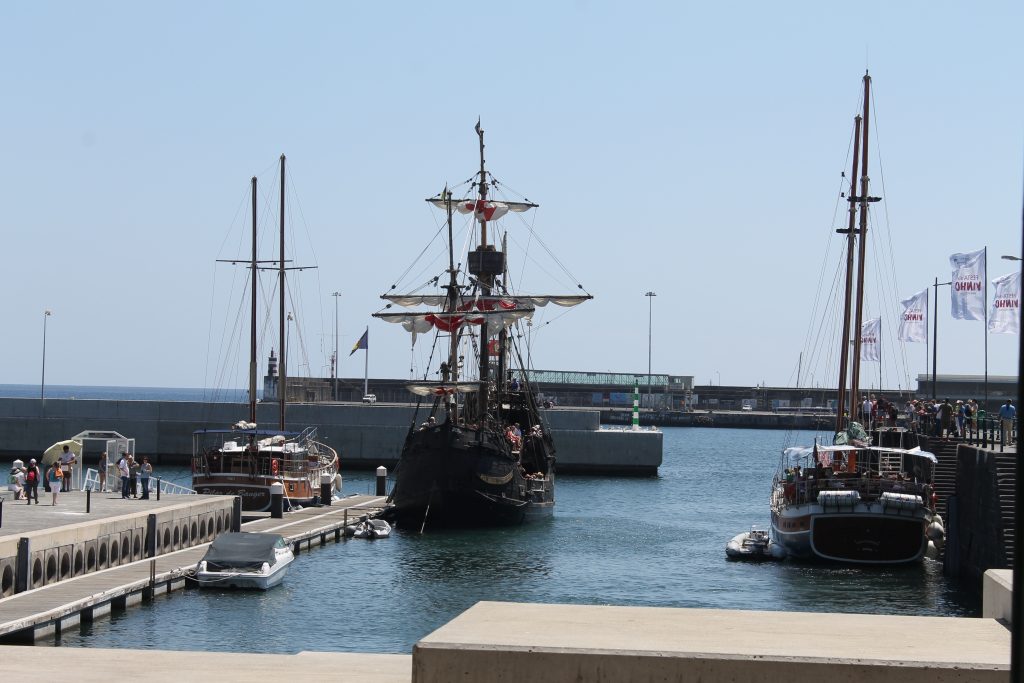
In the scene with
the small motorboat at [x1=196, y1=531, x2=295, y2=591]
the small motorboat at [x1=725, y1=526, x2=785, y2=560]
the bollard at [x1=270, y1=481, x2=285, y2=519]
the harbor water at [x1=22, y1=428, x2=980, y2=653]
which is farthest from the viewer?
the bollard at [x1=270, y1=481, x2=285, y2=519]

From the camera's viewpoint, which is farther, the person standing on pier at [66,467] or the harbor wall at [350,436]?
the harbor wall at [350,436]

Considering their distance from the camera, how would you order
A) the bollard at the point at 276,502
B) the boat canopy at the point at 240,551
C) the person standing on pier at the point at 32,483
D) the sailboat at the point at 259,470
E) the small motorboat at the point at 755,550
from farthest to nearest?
1. the sailboat at the point at 259,470
2. the bollard at the point at 276,502
3. the small motorboat at the point at 755,550
4. the person standing on pier at the point at 32,483
5. the boat canopy at the point at 240,551

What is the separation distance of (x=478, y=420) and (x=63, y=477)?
19.1 metres

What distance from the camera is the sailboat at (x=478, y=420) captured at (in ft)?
168

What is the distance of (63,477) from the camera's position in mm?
41500

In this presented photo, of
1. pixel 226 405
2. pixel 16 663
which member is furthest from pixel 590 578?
pixel 226 405

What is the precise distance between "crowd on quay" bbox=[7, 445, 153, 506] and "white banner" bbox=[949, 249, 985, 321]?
92.0 feet

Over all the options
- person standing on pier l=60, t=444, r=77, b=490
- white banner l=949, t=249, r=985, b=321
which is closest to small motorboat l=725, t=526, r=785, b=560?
white banner l=949, t=249, r=985, b=321

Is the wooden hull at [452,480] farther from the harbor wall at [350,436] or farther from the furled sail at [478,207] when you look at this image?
the harbor wall at [350,436]

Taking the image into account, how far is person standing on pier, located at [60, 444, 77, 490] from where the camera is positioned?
4147cm

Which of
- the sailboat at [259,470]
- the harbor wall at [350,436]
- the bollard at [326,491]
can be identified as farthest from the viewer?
the harbor wall at [350,436]

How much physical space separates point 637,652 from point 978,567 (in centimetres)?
2833

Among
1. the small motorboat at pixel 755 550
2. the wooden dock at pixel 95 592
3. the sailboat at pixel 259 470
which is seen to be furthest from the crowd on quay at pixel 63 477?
the small motorboat at pixel 755 550

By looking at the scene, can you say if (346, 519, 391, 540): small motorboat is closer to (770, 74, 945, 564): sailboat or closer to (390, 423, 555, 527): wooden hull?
(390, 423, 555, 527): wooden hull
